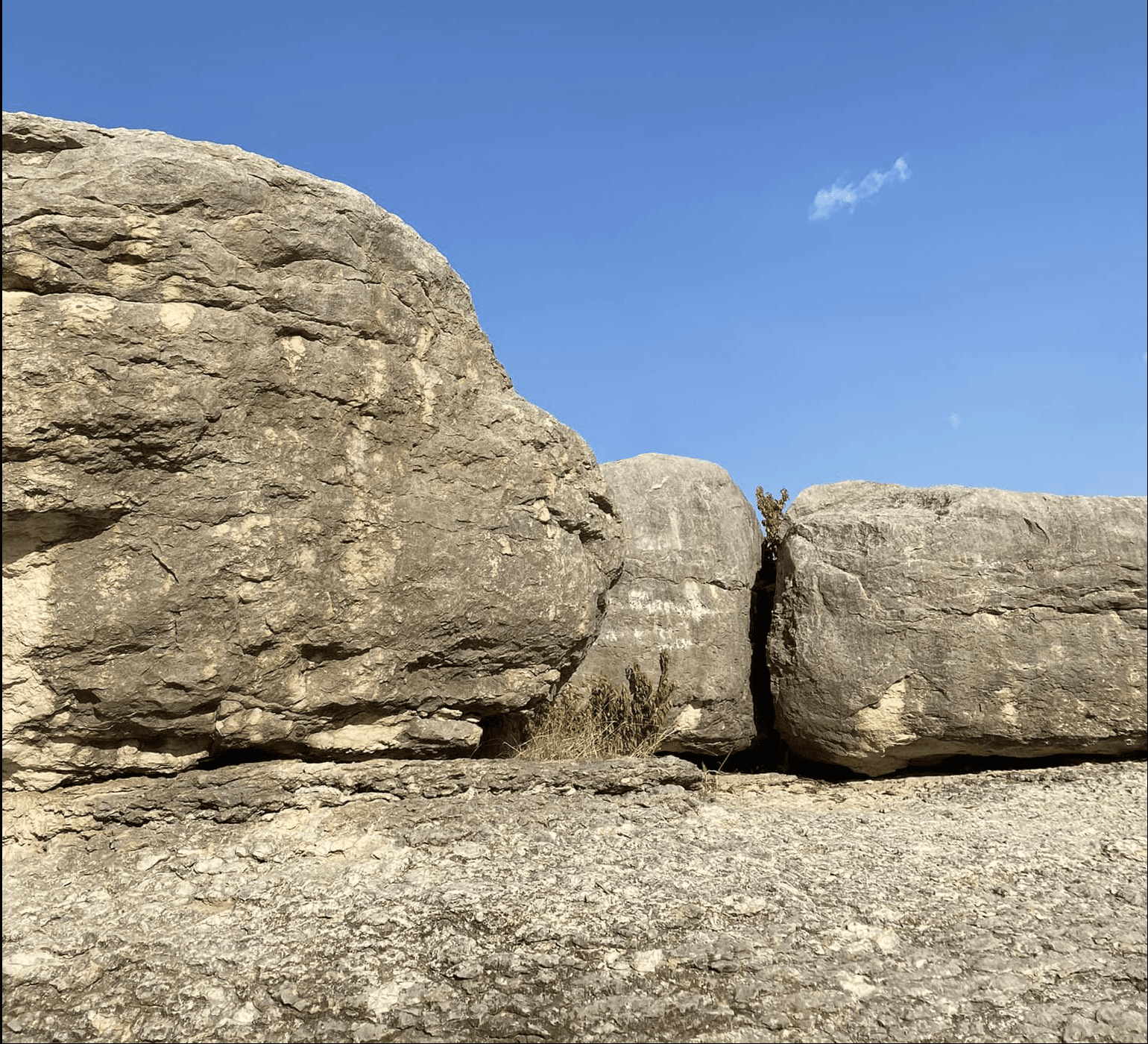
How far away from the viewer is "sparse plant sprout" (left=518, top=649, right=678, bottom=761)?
5195mm

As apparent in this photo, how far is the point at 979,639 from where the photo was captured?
5.52m

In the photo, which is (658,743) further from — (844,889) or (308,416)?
(308,416)

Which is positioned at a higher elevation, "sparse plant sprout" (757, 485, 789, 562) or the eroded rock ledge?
"sparse plant sprout" (757, 485, 789, 562)

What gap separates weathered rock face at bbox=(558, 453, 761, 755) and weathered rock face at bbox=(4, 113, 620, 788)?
0.86 meters

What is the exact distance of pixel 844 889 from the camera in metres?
4.20

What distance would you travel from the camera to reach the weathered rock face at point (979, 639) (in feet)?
18.1

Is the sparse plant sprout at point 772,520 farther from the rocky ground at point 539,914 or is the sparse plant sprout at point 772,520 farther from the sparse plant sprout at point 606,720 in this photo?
the rocky ground at point 539,914

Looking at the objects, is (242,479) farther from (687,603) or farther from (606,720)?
(687,603)

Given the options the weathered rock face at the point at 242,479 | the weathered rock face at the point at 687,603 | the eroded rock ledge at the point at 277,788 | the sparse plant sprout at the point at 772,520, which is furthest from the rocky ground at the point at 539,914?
the sparse plant sprout at the point at 772,520

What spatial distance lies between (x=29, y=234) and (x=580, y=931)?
11.4 feet

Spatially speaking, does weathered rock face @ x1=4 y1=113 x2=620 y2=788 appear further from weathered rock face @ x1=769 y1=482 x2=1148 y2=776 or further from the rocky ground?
weathered rock face @ x1=769 y1=482 x2=1148 y2=776

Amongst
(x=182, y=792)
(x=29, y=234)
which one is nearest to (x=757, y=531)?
(x=182, y=792)

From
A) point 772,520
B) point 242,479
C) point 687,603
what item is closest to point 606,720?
point 687,603

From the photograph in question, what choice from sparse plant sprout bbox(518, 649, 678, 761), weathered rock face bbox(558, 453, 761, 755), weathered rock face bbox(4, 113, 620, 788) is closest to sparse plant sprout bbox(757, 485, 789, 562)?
weathered rock face bbox(558, 453, 761, 755)
